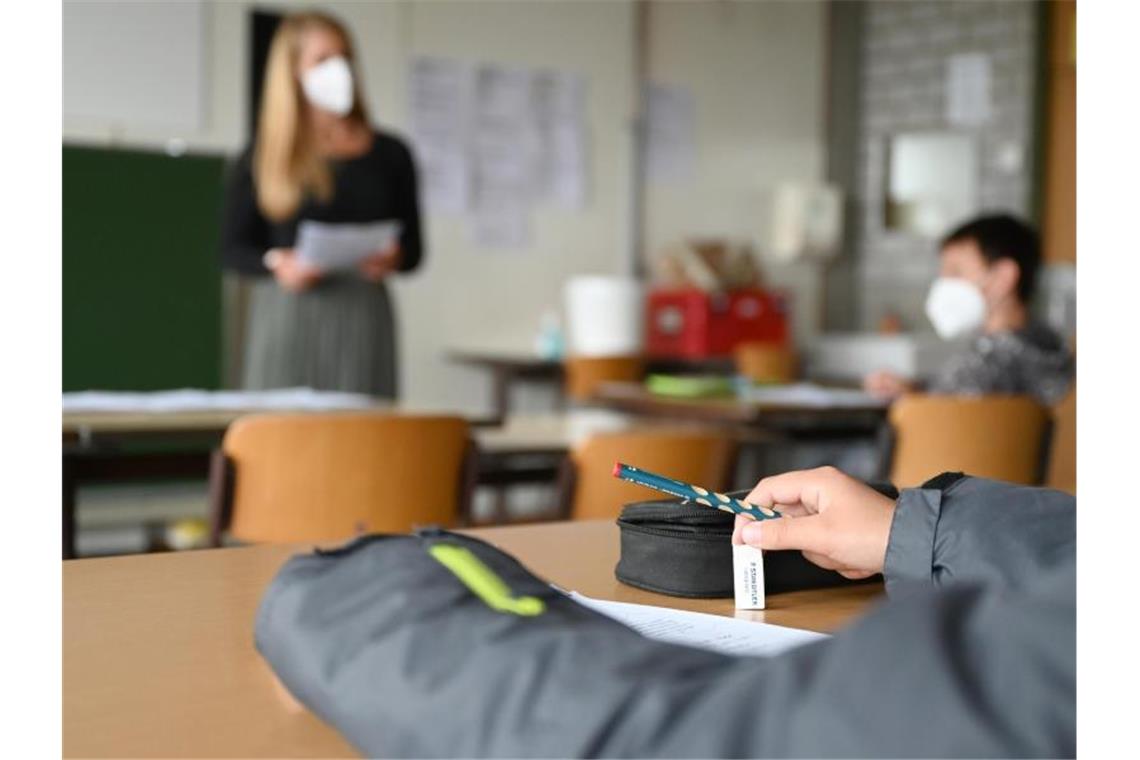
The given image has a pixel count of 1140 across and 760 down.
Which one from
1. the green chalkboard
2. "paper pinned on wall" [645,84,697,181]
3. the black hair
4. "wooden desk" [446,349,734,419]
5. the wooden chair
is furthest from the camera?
"paper pinned on wall" [645,84,697,181]

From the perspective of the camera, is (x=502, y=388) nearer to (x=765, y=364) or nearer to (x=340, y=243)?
(x=765, y=364)

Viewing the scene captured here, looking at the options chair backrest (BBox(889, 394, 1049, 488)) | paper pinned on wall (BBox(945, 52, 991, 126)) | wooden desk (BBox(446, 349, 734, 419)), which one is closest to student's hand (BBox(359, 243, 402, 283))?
chair backrest (BBox(889, 394, 1049, 488))

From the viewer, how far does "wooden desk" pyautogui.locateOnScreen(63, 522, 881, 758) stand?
0.64 metres

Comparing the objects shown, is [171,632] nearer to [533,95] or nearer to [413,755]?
[413,755]

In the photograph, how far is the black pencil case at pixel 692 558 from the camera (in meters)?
0.96

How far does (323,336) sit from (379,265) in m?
0.24

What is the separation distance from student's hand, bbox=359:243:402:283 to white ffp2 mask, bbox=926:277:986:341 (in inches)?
54.3

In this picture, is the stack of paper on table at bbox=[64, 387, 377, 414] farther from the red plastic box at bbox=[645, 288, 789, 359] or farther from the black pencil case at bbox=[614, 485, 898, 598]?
the red plastic box at bbox=[645, 288, 789, 359]

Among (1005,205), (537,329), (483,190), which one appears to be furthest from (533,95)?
(1005,205)

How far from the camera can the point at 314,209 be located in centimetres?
366

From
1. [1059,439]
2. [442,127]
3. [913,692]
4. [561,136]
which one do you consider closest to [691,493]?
[913,692]

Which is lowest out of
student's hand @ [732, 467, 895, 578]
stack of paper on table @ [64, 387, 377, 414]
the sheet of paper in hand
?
stack of paper on table @ [64, 387, 377, 414]

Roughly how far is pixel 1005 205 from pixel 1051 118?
0.46m

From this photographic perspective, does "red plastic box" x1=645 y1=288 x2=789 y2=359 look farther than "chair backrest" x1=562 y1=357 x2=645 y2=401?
Yes
